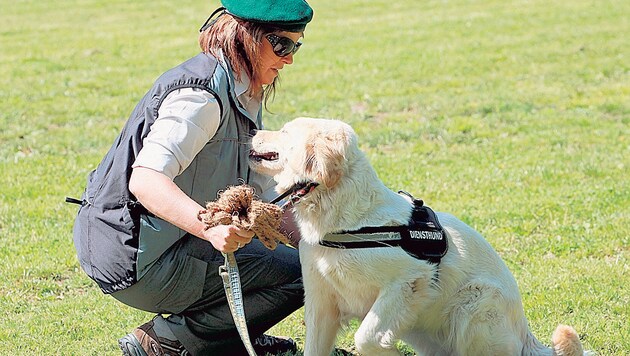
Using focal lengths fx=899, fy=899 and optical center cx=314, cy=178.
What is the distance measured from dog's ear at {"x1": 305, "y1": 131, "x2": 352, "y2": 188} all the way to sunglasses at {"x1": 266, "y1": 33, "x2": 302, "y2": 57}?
432mm

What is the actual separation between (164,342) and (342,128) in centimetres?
132

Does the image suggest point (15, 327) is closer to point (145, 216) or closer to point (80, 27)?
point (145, 216)

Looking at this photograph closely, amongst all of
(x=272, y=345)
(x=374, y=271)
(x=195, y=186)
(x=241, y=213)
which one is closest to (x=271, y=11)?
(x=195, y=186)

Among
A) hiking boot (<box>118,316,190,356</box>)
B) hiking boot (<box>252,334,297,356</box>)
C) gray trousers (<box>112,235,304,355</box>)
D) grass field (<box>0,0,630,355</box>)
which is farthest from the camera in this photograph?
grass field (<box>0,0,630,355</box>)

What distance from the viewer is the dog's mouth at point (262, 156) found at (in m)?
3.72

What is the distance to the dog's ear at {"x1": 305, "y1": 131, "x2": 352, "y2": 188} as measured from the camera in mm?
3541

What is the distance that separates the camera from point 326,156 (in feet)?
11.6

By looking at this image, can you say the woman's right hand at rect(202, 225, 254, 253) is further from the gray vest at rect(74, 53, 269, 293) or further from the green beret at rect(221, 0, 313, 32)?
the green beret at rect(221, 0, 313, 32)

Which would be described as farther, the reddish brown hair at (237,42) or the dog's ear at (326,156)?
the reddish brown hair at (237,42)

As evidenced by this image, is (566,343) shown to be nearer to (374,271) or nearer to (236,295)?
(374,271)

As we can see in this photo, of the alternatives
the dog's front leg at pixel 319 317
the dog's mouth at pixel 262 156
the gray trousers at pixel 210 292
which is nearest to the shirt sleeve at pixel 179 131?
the dog's mouth at pixel 262 156

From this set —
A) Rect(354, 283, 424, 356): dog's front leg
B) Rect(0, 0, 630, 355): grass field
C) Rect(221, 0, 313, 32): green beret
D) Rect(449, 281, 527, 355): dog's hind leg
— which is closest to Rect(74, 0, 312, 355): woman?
Rect(221, 0, 313, 32): green beret

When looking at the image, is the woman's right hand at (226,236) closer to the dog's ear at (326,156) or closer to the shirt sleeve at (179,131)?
the shirt sleeve at (179,131)

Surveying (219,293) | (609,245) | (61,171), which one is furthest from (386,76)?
(219,293)
